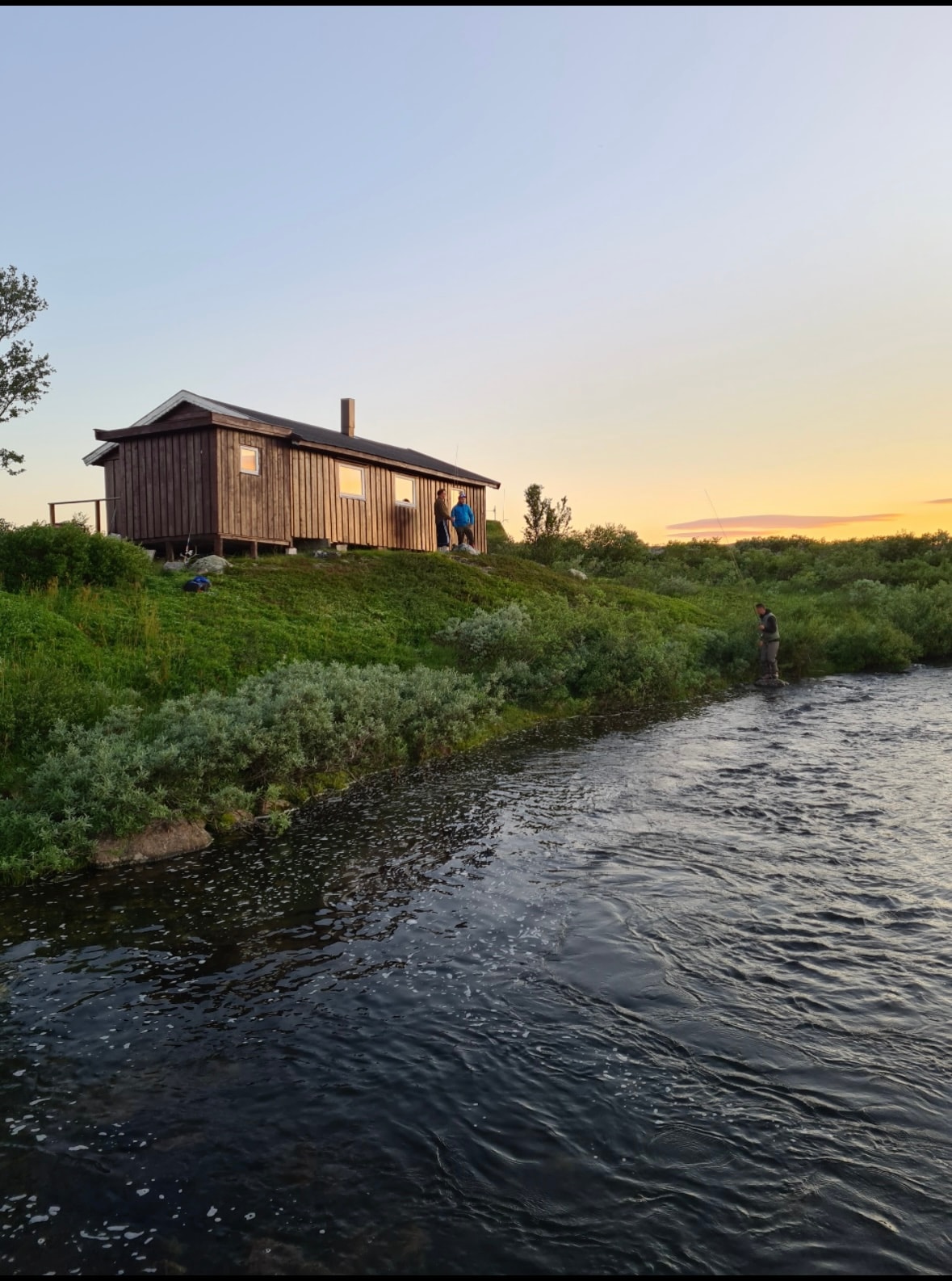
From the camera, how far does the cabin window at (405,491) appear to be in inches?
1294

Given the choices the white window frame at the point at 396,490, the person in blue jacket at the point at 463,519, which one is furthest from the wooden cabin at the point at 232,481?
the person in blue jacket at the point at 463,519

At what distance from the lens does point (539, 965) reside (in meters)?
7.52

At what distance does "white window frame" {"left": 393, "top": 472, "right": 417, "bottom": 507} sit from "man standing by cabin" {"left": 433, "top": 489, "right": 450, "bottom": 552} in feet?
3.07

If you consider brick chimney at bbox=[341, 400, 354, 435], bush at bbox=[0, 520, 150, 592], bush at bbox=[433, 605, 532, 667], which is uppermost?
brick chimney at bbox=[341, 400, 354, 435]

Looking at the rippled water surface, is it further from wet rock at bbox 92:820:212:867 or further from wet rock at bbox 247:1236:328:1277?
wet rock at bbox 92:820:212:867

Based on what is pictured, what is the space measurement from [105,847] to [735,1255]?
8566 mm

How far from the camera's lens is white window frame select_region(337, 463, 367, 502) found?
30306mm

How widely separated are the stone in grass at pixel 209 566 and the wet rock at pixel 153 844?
14.0 meters

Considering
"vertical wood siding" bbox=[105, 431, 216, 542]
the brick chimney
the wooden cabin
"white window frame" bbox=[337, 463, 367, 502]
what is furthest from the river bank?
the brick chimney

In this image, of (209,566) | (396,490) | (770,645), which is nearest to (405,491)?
(396,490)

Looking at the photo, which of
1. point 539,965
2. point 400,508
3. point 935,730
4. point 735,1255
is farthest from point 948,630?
point 735,1255

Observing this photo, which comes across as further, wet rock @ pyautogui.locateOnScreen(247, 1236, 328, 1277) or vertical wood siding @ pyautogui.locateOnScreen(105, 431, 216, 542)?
vertical wood siding @ pyautogui.locateOnScreen(105, 431, 216, 542)

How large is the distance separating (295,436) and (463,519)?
27.6ft

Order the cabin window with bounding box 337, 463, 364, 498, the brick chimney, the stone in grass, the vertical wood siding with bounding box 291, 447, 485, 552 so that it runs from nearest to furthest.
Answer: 1. the stone in grass
2. the vertical wood siding with bounding box 291, 447, 485, 552
3. the cabin window with bounding box 337, 463, 364, 498
4. the brick chimney
